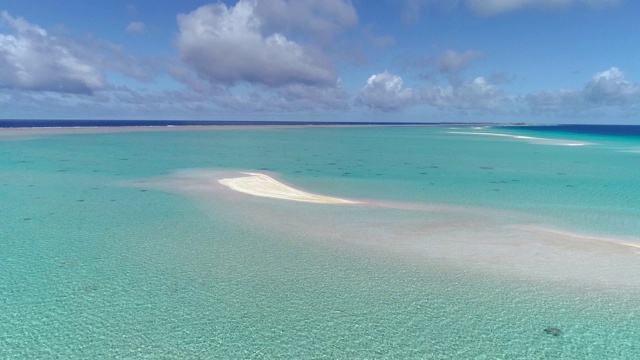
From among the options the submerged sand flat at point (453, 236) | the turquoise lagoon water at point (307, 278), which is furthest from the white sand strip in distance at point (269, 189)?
the turquoise lagoon water at point (307, 278)

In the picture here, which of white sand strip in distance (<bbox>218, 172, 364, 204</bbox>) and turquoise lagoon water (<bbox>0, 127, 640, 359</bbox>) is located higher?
white sand strip in distance (<bbox>218, 172, 364, 204</bbox>)

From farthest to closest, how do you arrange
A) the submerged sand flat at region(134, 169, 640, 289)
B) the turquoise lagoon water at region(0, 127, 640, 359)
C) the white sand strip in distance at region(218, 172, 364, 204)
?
the white sand strip in distance at region(218, 172, 364, 204), the submerged sand flat at region(134, 169, 640, 289), the turquoise lagoon water at region(0, 127, 640, 359)

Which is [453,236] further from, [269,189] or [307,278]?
[269,189]

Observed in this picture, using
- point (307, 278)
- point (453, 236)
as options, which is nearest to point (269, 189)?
point (453, 236)

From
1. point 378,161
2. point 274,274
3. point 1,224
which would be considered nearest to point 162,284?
point 274,274

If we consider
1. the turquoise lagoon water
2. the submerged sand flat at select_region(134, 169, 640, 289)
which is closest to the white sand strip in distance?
the submerged sand flat at select_region(134, 169, 640, 289)

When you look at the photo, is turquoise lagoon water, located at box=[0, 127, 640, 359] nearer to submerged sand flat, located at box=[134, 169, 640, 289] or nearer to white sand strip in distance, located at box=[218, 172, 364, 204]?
submerged sand flat, located at box=[134, 169, 640, 289]

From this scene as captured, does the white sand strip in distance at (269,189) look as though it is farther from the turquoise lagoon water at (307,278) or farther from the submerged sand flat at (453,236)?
the turquoise lagoon water at (307,278)
